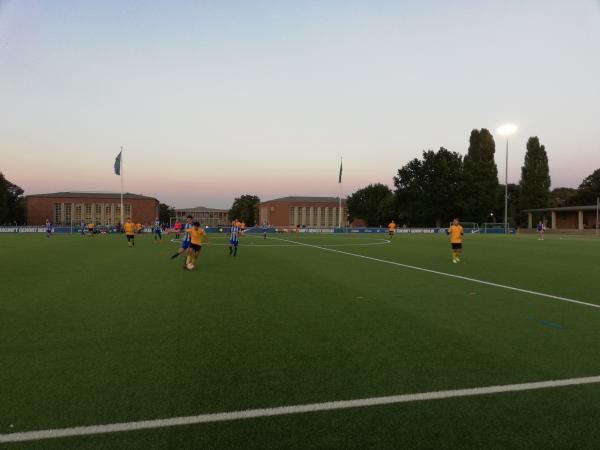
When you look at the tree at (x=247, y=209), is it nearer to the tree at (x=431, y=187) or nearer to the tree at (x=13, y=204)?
the tree at (x=13, y=204)

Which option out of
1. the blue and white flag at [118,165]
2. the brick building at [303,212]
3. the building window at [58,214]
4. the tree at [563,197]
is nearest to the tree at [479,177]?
the tree at [563,197]

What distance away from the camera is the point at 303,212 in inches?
5778

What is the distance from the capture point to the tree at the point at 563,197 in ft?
316

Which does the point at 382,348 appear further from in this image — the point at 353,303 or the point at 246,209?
the point at 246,209

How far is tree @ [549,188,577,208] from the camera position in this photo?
9631cm

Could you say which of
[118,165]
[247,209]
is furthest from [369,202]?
[247,209]

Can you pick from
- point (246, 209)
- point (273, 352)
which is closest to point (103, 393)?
point (273, 352)

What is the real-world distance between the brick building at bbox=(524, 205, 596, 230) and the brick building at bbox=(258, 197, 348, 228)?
2816 inches

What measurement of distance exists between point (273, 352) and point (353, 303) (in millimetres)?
3365

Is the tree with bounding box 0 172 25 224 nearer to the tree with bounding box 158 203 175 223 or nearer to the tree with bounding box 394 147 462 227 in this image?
the tree with bounding box 158 203 175 223

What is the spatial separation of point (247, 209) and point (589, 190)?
118m

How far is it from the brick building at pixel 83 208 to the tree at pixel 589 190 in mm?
114453

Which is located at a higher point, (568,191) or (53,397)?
(568,191)

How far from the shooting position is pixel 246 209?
17162 centimetres
